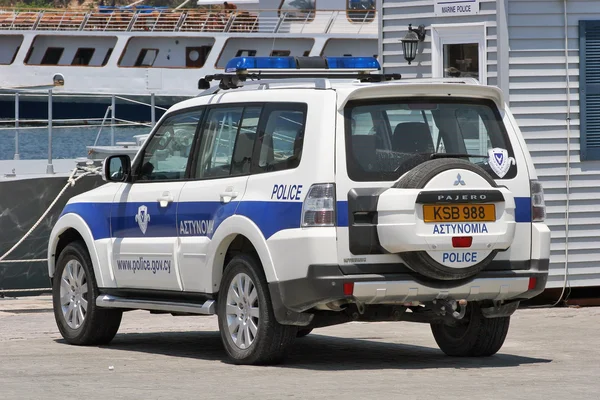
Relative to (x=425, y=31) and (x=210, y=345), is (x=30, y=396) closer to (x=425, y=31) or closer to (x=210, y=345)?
(x=210, y=345)

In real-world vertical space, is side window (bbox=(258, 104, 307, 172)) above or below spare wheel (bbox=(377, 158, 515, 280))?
above

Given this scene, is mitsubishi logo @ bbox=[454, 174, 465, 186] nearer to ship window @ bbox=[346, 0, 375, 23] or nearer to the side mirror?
the side mirror

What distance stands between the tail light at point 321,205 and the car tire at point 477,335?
4.75 ft

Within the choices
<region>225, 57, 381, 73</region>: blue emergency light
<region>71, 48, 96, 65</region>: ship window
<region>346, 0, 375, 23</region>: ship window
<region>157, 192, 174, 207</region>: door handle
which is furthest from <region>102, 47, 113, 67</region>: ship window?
<region>157, 192, 174, 207</region>: door handle

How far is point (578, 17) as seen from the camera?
13.2 meters

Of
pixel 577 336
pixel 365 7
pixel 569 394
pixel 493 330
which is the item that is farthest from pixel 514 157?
pixel 365 7

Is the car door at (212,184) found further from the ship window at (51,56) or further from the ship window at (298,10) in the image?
the ship window at (51,56)

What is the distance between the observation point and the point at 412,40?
45.5 ft

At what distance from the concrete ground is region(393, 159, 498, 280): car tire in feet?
2.04

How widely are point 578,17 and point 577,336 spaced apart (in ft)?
12.1

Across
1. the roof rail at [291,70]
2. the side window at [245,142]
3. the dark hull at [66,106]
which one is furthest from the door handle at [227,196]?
the dark hull at [66,106]

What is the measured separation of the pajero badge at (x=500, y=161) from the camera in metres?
8.73

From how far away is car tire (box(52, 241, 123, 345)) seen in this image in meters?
10.3

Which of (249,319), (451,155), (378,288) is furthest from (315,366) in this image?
(451,155)
